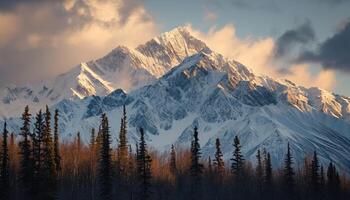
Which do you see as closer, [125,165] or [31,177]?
[31,177]

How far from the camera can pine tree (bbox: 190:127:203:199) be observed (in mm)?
165625

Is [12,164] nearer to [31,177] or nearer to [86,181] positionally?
[86,181]

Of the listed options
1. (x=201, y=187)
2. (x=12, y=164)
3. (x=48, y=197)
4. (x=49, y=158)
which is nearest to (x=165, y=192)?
(x=201, y=187)

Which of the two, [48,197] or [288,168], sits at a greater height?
[288,168]

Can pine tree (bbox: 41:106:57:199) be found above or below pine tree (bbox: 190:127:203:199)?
below

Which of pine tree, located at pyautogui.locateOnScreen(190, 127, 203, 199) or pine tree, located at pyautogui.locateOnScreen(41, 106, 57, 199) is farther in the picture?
pine tree, located at pyautogui.locateOnScreen(190, 127, 203, 199)

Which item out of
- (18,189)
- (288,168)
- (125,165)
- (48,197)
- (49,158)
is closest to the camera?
(48,197)

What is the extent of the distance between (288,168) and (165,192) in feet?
95.8

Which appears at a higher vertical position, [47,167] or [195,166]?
[195,166]

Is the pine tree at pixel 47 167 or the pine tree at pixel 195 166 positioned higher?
the pine tree at pixel 195 166

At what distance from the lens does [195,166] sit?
16625 cm

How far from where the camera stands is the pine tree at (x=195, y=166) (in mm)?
165625

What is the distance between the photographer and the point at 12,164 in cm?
17300

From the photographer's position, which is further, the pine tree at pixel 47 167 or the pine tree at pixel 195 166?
the pine tree at pixel 195 166
